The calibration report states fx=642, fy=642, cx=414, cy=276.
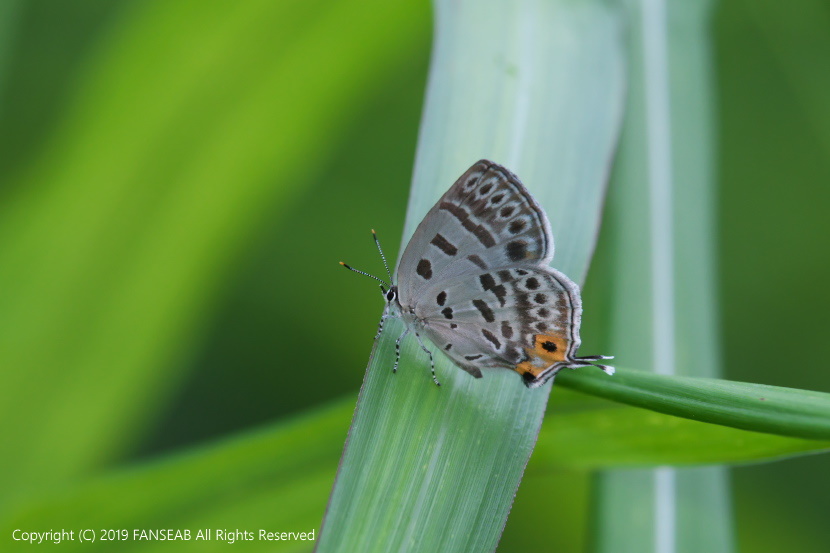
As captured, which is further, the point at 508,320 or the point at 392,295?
the point at 392,295

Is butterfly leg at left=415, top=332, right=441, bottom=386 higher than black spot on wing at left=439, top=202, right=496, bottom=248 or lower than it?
lower

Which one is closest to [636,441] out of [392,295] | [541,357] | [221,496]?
[541,357]

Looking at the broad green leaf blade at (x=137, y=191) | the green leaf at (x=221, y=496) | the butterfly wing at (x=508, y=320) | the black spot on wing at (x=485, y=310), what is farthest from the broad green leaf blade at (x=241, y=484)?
the broad green leaf blade at (x=137, y=191)

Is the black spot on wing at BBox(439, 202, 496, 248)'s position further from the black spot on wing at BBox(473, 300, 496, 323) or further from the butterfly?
the black spot on wing at BBox(473, 300, 496, 323)

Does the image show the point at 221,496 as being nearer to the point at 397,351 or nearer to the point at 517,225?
the point at 397,351

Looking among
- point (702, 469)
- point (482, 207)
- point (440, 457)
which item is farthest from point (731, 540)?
point (482, 207)

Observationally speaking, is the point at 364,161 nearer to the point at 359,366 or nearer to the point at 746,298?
the point at 359,366

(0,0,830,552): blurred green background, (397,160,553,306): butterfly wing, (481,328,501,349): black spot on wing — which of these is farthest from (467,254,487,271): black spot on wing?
(0,0,830,552): blurred green background
